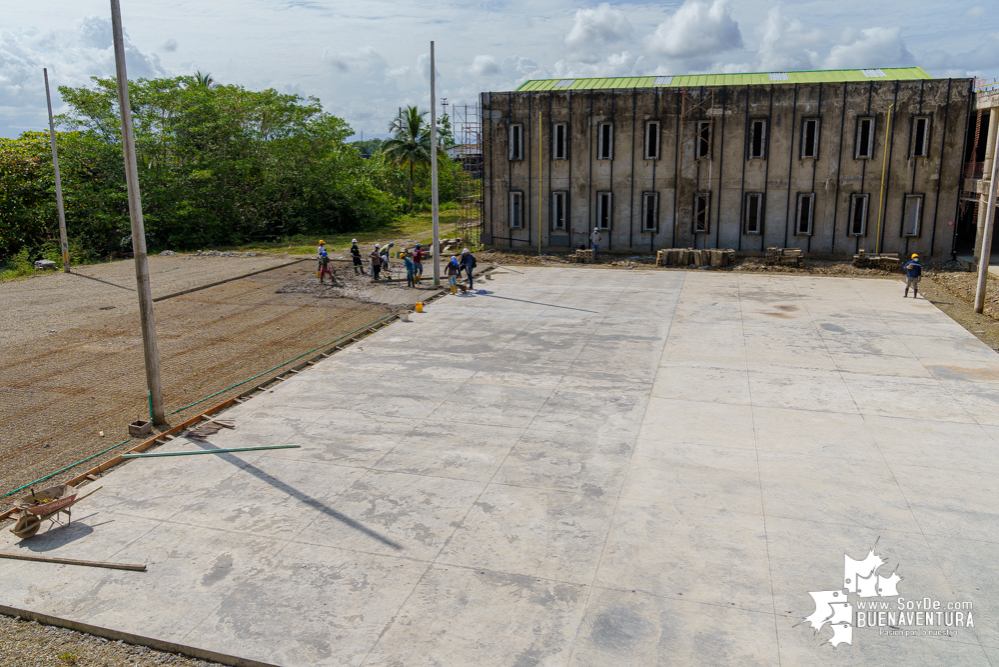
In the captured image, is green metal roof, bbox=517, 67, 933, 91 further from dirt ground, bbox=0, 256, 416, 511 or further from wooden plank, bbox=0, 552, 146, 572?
wooden plank, bbox=0, 552, 146, 572

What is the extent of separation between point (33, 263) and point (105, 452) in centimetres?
2744

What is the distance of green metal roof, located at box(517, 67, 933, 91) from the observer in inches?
1200

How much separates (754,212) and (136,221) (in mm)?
26390

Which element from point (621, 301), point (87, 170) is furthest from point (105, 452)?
point (87, 170)

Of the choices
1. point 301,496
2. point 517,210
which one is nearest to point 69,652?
point 301,496

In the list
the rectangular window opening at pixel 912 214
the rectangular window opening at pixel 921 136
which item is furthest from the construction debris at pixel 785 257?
the rectangular window opening at pixel 921 136

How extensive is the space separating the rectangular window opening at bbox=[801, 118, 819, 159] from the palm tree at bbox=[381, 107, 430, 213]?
3070 centimetres

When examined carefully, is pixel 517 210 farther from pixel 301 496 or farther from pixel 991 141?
pixel 301 496

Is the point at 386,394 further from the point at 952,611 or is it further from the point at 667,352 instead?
the point at 952,611

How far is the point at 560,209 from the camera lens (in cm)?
3369

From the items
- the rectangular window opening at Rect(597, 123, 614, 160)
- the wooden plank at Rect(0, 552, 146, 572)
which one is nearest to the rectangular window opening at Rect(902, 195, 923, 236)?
the rectangular window opening at Rect(597, 123, 614, 160)

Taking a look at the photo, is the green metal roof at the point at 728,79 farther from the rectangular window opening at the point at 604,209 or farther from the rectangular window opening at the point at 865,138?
the rectangular window opening at the point at 604,209

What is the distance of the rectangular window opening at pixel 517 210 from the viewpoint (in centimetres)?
3416

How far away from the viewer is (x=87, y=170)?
36969 millimetres
